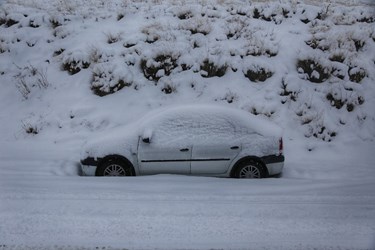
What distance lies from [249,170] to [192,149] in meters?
1.23

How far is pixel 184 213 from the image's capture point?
5816 mm

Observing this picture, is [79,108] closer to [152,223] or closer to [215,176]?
[215,176]

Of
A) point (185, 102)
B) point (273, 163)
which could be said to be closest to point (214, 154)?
point (273, 163)

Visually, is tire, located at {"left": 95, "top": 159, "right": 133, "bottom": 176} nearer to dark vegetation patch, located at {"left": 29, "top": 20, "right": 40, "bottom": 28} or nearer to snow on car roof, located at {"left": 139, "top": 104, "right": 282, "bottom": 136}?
snow on car roof, located at {"left": 139, "top": 104, "right": 282, "bottom": 136}

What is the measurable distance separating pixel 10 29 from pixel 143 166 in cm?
1011

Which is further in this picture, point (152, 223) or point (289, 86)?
point (289, 86)

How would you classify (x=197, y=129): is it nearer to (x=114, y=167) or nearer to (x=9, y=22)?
(x=114, y=167)

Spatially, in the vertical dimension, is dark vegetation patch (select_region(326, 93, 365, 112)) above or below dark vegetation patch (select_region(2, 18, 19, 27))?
below

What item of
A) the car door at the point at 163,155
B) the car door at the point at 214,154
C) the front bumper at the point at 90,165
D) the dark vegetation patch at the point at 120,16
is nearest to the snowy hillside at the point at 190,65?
the dark vegetation patch at the point at 120,16

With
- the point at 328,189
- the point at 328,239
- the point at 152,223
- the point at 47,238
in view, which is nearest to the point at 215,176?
the point at 328,189

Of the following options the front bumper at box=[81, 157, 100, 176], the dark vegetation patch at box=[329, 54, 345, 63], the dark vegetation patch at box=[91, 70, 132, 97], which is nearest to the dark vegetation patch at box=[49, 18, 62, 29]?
the dark vegetation patch at box=[91, 70, 132, 97]

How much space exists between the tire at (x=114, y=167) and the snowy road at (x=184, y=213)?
440 millimetres

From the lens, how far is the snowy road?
4.98 metres

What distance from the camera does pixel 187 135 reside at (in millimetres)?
7988
